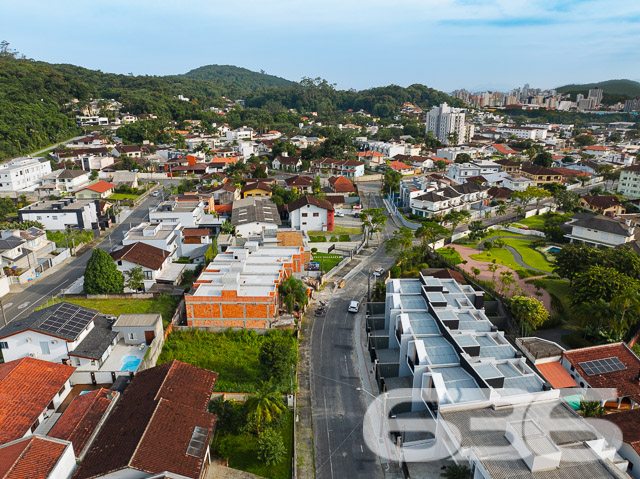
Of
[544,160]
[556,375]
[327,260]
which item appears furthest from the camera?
[544,160]

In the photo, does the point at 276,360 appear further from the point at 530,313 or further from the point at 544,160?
the point at 544,160

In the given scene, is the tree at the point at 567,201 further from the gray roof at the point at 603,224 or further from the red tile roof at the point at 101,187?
the red tile roof at the point at 101,187

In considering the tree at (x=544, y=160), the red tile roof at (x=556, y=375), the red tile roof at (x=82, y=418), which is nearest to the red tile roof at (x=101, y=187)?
the red tile roof at (x=82, y=418)

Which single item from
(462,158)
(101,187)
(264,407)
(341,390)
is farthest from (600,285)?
(462,158)

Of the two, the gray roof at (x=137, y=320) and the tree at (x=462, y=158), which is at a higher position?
the tree at (x=462, y=158)

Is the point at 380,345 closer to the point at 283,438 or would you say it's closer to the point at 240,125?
the point at 283,438

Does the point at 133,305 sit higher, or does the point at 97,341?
the point at 97,341
